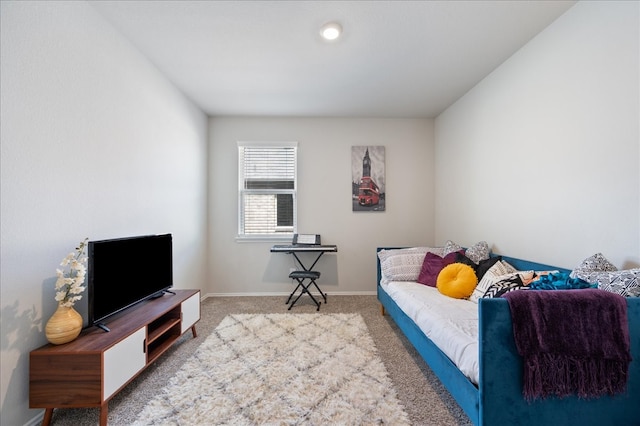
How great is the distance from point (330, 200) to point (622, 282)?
3168 mm

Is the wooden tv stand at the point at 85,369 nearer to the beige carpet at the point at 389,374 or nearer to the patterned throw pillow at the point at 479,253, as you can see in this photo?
the beige carpet at the point at 389,374

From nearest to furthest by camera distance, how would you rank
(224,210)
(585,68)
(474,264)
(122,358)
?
(122,358), (585,68), (474,264), (224,210)

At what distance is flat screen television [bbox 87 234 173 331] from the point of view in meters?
1.74

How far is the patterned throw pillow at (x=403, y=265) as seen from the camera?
3.01m

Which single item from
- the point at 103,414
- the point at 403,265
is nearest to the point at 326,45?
the point at 403,265

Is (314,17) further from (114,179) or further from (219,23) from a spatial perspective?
(114,179)

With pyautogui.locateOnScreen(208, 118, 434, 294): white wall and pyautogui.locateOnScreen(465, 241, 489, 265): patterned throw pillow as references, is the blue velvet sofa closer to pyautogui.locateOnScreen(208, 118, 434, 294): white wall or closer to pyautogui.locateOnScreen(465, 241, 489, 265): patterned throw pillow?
pyautogui.locateOnScreen(465, 241, 489, 265): patterned throw pillow

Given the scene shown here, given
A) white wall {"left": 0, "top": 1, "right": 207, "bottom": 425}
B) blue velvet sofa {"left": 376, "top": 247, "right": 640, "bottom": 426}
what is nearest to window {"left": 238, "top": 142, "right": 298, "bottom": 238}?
white wall {"left": 0, "top": 1, "right": 207, "bottom": 425}

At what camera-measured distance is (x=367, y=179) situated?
13.7ft

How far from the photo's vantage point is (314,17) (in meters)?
2.06

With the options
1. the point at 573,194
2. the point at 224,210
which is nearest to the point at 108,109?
the point at 224,210

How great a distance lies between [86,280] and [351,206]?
3.18 m

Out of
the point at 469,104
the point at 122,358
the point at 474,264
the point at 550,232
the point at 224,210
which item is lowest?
the point at 122,358

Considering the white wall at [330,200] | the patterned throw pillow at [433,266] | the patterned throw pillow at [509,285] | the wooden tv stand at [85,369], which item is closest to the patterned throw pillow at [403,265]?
the patterned throw pillow at [433,266]
